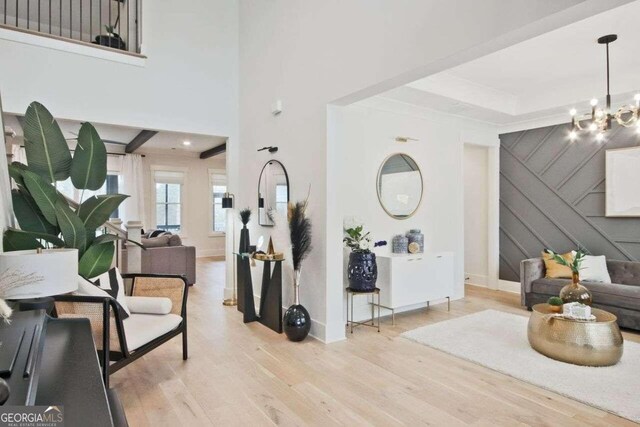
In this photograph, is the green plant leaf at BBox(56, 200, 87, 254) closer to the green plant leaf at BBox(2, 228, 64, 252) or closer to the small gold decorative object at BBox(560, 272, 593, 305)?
the green plant leaf at BBox(2, 228, 64, 252)

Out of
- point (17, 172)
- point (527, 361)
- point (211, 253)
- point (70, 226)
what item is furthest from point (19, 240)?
point (211, 253)

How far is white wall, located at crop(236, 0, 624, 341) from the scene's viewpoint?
2.12 m

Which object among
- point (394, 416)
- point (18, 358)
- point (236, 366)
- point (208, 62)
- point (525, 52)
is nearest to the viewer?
point (18, 358)

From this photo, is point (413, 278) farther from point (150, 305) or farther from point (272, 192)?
point (150, 305)

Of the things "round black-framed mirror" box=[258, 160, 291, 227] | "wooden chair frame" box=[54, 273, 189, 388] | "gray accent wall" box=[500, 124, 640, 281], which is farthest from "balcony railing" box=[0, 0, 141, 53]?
"gray accent wall" box=[500, 124, 640, 281]

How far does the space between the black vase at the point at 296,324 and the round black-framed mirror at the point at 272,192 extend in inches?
44.1

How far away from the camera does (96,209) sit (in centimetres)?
239

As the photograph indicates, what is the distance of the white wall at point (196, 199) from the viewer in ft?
29.5

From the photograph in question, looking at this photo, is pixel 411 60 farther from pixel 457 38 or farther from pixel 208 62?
pixel 208 62

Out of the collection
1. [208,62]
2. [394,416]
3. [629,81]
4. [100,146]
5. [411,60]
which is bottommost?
[394,416]

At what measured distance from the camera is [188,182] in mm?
9328

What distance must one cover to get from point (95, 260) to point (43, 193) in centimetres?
54

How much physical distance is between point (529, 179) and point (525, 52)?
2.23 meters

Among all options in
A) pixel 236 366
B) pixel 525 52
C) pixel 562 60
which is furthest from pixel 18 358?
pixel 562 60
